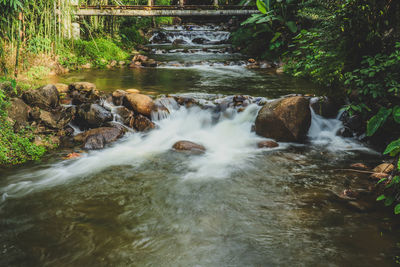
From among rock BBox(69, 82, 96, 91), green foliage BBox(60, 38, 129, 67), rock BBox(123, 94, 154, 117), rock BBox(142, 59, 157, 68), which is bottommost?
rock BBox(123, 94, 154, 117)

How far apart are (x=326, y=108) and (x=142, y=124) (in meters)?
3.29

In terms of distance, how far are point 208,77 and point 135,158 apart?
173 inches

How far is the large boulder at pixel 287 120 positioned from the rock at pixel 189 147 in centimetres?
117

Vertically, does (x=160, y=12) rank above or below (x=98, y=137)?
above

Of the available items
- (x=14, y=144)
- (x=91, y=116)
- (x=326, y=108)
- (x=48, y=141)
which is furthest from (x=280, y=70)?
(x=14, y=144)

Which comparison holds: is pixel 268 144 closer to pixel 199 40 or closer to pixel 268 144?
pixel 268 144

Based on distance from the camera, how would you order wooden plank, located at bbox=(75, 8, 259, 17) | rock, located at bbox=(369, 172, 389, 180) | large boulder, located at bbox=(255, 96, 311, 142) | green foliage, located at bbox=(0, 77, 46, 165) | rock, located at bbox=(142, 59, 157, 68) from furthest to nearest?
rock, located at bbox=(142, 59, 157, 68) → wooden plank, located at bbox=(75, 8, 259, 17) → large boulder, located at bbox=(255, 96, 311, 142) → green foliage, located at bbox=(0, 77, 46, 165) → rock, located at bbox=(369, 172, 389, 180)

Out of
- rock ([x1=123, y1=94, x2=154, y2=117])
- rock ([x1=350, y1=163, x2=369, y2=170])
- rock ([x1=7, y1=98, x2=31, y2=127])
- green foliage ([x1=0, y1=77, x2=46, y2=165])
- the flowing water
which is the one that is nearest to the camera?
the flowing water

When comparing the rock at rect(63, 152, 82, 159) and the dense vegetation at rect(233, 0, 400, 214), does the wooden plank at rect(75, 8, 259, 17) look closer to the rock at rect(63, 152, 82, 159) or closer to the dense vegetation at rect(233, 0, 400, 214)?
the dense vegetation at rect(233, 0, 400, 214)

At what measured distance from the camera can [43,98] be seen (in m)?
4.79

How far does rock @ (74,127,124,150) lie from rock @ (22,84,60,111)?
772mm

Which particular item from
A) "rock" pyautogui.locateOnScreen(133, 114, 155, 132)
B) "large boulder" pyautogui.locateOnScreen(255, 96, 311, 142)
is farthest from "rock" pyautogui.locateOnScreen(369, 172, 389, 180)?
"rock" pyautogui.locateOnScreen(133, 114, 155, 132)

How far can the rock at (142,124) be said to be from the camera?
5199 mm

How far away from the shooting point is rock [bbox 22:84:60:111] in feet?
15.4
